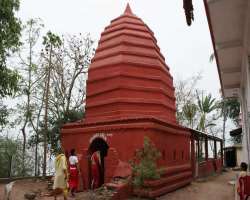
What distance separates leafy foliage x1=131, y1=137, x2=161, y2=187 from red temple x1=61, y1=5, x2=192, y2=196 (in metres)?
0.52

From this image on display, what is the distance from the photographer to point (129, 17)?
52.8 feet

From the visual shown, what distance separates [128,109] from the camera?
1321 cm

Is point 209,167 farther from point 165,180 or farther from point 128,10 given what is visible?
point 128,10

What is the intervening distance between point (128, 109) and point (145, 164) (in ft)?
10.4

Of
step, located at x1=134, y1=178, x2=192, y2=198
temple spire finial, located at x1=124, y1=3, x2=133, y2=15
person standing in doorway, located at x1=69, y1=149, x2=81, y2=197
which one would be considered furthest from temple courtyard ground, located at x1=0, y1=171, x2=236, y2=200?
temple spire finial, located at x1=124, y1=3, x2=133, y2=15

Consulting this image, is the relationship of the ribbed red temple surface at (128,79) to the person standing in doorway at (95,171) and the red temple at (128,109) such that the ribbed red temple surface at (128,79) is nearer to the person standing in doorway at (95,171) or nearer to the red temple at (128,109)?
the red temple at (128,109)

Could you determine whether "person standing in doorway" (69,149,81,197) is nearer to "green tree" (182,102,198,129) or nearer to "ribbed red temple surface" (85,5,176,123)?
"ribbed red temple surface" (85,5,176,123)

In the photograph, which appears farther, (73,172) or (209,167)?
(209,167)

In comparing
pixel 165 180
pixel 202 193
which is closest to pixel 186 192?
pixel 202 193

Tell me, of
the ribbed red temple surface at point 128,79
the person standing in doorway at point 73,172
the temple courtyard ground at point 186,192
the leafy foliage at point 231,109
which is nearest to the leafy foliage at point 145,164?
the temple courtyard ground at point 186,192

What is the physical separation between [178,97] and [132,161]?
19.6 metres

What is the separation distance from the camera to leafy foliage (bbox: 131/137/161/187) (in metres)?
10.4

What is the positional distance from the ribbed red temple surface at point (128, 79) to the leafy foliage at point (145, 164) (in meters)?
2.23

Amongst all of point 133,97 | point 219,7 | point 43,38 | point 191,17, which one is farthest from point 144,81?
point 191,17
